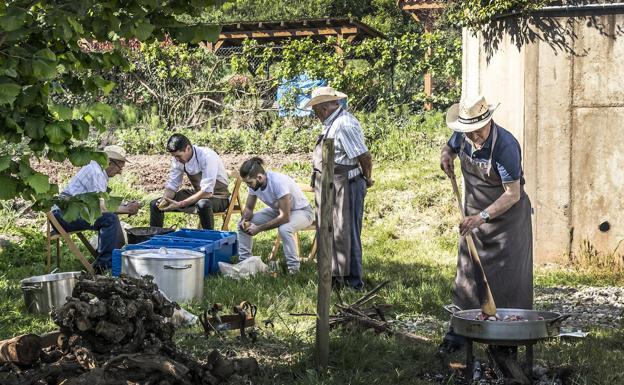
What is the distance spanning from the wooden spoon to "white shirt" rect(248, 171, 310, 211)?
360 cm

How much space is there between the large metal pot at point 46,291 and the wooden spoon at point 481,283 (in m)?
3.41

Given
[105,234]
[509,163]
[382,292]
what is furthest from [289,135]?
[509,163]

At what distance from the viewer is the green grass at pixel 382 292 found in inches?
243

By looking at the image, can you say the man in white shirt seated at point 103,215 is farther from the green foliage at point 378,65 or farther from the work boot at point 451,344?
the green foliage at point 378,65

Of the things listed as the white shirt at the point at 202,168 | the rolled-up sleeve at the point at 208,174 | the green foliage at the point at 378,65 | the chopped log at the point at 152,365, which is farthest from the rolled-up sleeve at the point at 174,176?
the green foliage at the point at 378,65

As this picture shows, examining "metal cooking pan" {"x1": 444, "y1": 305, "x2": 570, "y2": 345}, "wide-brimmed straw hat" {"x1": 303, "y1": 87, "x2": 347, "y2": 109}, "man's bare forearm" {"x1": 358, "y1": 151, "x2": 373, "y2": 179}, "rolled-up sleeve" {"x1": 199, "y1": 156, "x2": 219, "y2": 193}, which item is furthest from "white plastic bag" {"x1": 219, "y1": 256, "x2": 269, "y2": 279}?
"metal cooking pan" {"x1": 444, "y1": 305, "x2": 570, "y2": 345}

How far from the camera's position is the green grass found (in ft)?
20.2

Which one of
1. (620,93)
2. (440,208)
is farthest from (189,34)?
(440,208)

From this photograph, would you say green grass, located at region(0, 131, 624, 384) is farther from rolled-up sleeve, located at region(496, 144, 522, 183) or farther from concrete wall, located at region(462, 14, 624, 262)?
rolled-up sleeve, located at region(496, 144, 522, 183)

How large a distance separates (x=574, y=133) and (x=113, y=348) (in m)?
5.84

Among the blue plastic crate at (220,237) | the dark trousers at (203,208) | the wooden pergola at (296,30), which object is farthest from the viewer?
the wooden pergola at (296,30)

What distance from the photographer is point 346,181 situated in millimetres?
8883

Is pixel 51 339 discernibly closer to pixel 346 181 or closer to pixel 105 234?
pixel 346 181

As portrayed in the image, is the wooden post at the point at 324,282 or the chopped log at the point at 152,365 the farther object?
the wooden post at the point at 324,282
